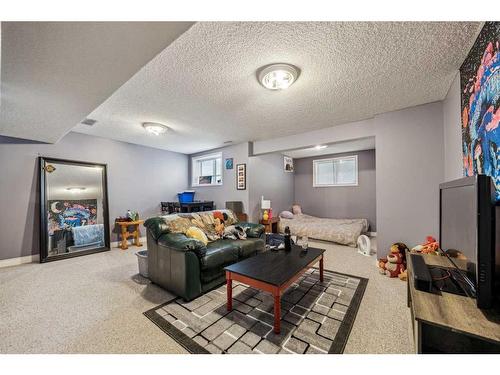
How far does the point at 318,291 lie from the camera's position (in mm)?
2234

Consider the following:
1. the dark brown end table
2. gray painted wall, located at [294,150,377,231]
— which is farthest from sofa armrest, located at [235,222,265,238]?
gray painted wall, located at [294,150,377,231]

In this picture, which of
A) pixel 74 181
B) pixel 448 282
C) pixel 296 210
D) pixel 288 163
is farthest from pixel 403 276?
pixel 74 181

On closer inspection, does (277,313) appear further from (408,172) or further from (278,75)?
(408,172)

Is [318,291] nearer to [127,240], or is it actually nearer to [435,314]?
[435,314]

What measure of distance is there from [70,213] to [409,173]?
19.2 ft

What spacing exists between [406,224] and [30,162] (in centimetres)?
625

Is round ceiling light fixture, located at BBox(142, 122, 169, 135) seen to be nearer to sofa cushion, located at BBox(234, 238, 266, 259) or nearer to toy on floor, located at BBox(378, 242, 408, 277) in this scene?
sofa cushion, located at BBox(234, 238, 266, 259)

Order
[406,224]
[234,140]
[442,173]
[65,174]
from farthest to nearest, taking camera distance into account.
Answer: [234,140]
[65,174]
[406,224]
[442,173]

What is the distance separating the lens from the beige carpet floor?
1457mm

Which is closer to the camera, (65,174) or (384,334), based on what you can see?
(384,334)

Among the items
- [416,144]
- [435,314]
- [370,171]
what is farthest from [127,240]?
[370,171]

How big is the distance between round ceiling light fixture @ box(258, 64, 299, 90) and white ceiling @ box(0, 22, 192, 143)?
0.85 m

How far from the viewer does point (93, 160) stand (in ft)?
13.2

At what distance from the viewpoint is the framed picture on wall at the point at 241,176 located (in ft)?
15.3
